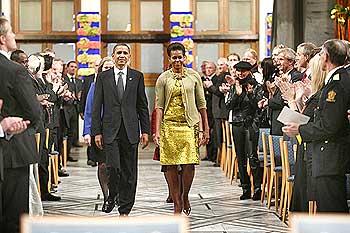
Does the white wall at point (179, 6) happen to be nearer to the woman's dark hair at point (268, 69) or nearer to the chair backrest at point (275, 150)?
the woman's dark hair at point (268, 69)

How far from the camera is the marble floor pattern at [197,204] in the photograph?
8602mm

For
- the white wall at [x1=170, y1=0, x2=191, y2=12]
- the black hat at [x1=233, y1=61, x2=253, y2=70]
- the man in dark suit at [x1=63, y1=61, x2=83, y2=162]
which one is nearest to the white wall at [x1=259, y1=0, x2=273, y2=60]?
the white wall at [x1=170, y1=0, x2=191, y2=12]

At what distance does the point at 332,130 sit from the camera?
20.1 feet

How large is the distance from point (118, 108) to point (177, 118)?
1.96 ft

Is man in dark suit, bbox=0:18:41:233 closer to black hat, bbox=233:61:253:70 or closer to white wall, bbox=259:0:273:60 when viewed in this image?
black hat, bbox=233:61:253:70

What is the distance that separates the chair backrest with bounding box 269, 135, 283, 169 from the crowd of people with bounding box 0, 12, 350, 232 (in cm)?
11

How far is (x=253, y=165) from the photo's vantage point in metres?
10.3

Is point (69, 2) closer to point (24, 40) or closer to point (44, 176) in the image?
point (24, 40)

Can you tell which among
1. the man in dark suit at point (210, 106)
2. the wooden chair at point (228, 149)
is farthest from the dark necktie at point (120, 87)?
the man in dark suit at point (210, 106)

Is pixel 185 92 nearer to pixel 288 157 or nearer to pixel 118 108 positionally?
pixel 118 108

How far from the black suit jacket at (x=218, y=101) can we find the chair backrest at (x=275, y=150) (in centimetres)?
422

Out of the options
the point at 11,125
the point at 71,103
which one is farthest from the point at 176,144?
the point at 71,103

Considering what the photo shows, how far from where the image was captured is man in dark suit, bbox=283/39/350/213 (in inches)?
240

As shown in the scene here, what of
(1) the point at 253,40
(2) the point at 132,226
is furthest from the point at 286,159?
(1) the point at 253,40
